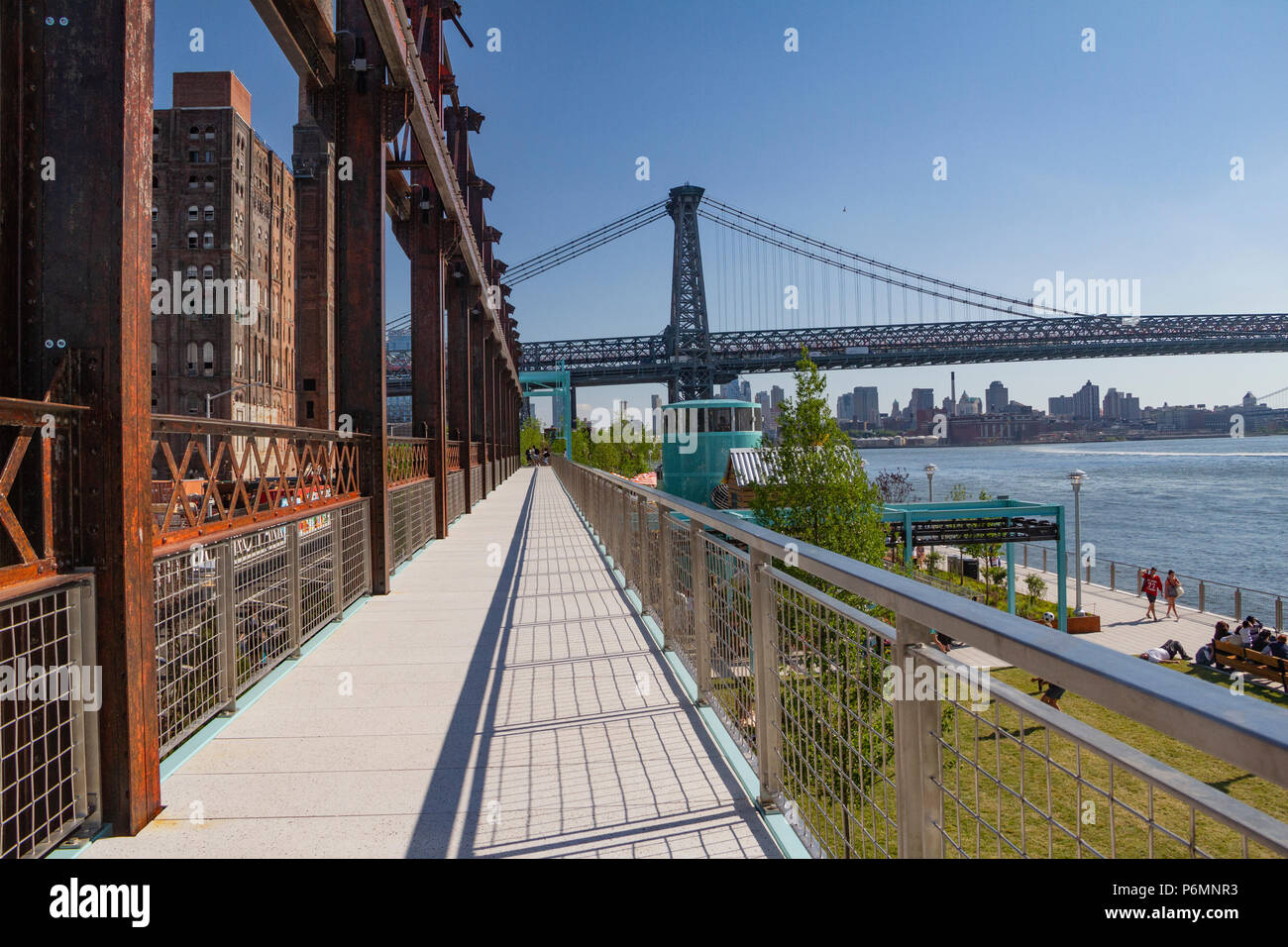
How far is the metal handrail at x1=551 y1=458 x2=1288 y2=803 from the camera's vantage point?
892mm

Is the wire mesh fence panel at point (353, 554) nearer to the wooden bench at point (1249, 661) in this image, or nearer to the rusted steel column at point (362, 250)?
the rusted steel column at point (362, 250)

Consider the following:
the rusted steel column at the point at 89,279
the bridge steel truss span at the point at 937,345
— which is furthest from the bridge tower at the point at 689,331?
the rusted steel column at the point at 89,279

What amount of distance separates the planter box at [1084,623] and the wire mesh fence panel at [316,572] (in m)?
21.8

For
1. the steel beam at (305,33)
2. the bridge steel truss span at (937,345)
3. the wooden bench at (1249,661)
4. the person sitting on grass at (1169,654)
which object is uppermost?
the bridge steel truss span at (937,345)

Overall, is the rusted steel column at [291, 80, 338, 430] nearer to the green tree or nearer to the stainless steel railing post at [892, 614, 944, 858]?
the stainless steel railing post at [892, 614, 944, 858]

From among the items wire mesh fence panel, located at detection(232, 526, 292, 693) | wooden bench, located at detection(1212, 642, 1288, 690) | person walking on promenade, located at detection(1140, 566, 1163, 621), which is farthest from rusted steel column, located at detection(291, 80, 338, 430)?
person walking on promenade, located at detection(1140, 566, 1163, 621)

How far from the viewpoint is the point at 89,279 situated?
2.79 meters

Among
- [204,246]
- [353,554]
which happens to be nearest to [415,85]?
[353,554]

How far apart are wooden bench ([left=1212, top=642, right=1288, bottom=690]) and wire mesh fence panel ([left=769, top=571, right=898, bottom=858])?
16.8 metres

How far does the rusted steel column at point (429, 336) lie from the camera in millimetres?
12180
